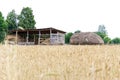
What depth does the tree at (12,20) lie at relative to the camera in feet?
185

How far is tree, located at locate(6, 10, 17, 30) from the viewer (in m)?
Result: 56.4

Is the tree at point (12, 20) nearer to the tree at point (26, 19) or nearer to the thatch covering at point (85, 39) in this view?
the tree at point (26, 19)

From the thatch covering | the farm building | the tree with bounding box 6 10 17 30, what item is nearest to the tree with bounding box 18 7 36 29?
the tree with bounding box 6 10 17 30

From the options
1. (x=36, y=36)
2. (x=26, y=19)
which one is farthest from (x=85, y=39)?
(x=26, y=19)

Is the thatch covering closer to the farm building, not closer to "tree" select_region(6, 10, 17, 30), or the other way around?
the farm building

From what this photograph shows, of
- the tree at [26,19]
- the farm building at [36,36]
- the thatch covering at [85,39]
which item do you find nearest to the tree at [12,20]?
the tree at [26,19]

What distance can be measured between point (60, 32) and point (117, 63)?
3551 centimetres

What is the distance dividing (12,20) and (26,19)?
13.5ft

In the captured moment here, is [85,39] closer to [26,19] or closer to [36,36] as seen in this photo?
[36,36]

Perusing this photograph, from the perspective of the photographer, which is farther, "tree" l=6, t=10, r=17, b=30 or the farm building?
"tree" l=6, t=10, r=17, b=30

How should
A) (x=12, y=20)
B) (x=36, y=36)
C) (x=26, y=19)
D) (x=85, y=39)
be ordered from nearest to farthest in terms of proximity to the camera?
(x=85, y=39) < (x=36, y=36) < (x=26, y=19) < (x=12, y=20)

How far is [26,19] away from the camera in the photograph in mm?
55844

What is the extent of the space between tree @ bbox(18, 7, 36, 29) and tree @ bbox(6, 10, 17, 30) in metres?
1.50

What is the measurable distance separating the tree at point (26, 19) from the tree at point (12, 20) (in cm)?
150
